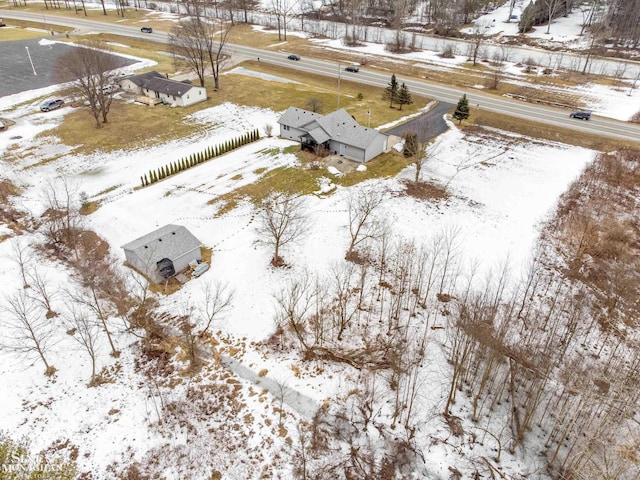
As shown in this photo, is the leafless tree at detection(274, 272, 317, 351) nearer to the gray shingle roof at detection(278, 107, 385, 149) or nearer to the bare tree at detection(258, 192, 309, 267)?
the bare tree at detection(258, 192, 309, 267)

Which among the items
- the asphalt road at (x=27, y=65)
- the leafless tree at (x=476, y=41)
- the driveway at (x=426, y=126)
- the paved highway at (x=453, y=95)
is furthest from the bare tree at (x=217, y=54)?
the leafless tree at (x=476, y=41)

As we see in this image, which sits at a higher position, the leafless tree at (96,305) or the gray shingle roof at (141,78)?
the gray shingle roof at (141,78)

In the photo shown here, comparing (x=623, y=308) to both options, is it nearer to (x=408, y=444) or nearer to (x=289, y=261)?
(x=408, y=444)

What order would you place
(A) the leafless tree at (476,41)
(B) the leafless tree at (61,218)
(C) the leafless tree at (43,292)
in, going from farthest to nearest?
(A) the leafless tree at (476,41) < (B) the leafless tree at (61,218) < (C) the leafless tree at (43,292)

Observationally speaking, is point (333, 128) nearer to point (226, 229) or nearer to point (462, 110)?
point (462, 110)

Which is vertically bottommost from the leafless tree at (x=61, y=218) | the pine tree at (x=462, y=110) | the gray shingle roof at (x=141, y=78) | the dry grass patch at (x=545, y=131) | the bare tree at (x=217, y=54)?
the leafless tree at (x=61, y=218)

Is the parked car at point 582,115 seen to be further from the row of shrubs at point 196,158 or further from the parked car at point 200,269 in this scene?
the parked car at point 200,269
